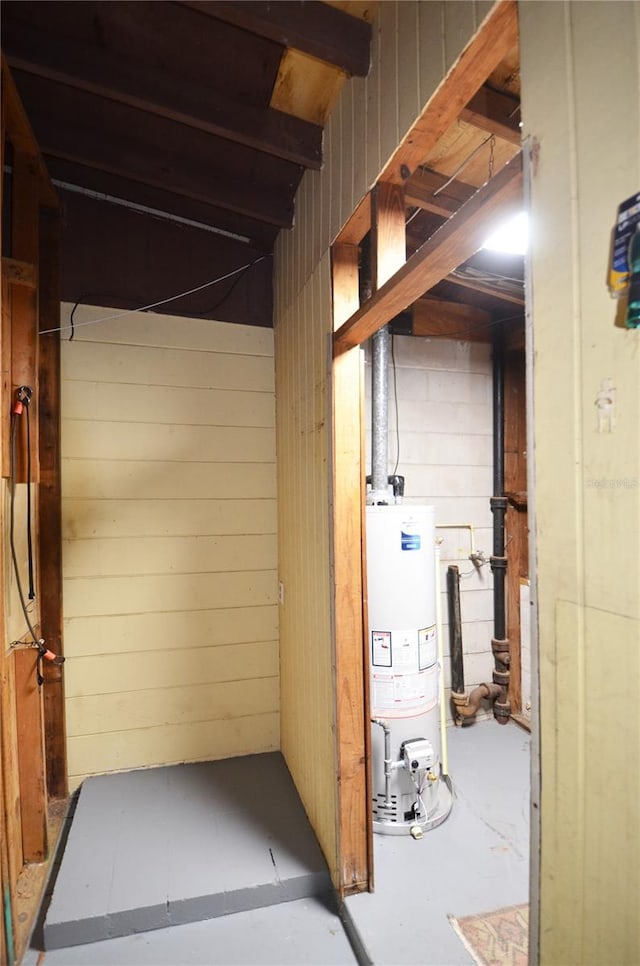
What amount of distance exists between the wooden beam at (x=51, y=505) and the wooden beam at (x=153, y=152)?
1.50 ft

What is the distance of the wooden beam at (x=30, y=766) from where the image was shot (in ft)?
6.61

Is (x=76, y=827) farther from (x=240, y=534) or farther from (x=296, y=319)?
(x=296, y=319)

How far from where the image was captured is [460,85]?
111 cm

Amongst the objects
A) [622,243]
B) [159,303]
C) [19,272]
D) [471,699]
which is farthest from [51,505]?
[471,699]

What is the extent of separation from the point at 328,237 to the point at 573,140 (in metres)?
1.27

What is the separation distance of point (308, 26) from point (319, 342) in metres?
0.97

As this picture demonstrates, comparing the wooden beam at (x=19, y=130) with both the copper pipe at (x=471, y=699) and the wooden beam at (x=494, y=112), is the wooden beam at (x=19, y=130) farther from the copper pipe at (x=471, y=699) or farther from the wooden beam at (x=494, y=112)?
the copper pipe at (x=471, y=699)

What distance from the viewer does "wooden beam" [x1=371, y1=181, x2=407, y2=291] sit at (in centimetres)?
151

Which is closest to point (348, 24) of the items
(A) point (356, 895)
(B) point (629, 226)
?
(B) point (629, 226)

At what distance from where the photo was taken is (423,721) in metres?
2.25

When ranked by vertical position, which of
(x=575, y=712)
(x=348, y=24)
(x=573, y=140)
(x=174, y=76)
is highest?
(x=174, y=76)

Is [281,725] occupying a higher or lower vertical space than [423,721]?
lower

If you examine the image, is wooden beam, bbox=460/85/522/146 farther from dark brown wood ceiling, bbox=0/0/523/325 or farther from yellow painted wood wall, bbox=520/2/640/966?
yellow painted wood wall, bbox=520/2/640/966

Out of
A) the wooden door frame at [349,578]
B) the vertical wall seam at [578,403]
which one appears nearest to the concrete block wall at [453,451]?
the wooden door frame at [349,578]
